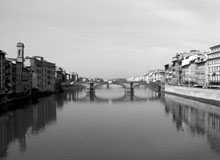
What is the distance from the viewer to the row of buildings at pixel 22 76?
3759 centimetres

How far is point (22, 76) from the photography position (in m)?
49.5

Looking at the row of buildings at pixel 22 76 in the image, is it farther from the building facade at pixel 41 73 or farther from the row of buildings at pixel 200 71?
the row of buildings at pixel 200 71

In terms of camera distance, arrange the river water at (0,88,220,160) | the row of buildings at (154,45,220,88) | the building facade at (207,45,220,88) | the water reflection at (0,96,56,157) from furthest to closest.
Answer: the row of buildings at (154,45,220,88) → the building facade at (207,45,220,88) → the water reflection at (0,96,56,157) → the river water at (0,88,220,160)

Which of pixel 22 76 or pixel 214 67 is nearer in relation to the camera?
pixel 214 67

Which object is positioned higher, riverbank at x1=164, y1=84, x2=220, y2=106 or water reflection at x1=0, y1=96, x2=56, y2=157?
riverbank at x1=164, y1=84, x2=220, y2=106

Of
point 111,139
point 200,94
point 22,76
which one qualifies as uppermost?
point 22,76

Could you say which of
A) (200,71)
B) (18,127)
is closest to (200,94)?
(200,71)

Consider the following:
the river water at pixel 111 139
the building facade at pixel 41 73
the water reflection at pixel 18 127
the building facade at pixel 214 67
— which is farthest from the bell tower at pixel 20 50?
the building facade at pixel 214 67

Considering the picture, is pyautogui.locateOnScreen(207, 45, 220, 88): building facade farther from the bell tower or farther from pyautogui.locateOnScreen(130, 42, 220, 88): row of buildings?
the bell tower

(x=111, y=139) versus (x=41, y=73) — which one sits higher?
(x=41, y=73)

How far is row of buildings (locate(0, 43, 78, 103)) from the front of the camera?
3759 centimetres

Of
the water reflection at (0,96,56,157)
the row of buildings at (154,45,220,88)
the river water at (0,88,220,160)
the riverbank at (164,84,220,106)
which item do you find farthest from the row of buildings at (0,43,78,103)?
the row of buildings at (154,45,220,88)

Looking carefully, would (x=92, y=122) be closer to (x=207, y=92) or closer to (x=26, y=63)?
(x=207, y=92)

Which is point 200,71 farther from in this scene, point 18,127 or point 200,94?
point 18,127
